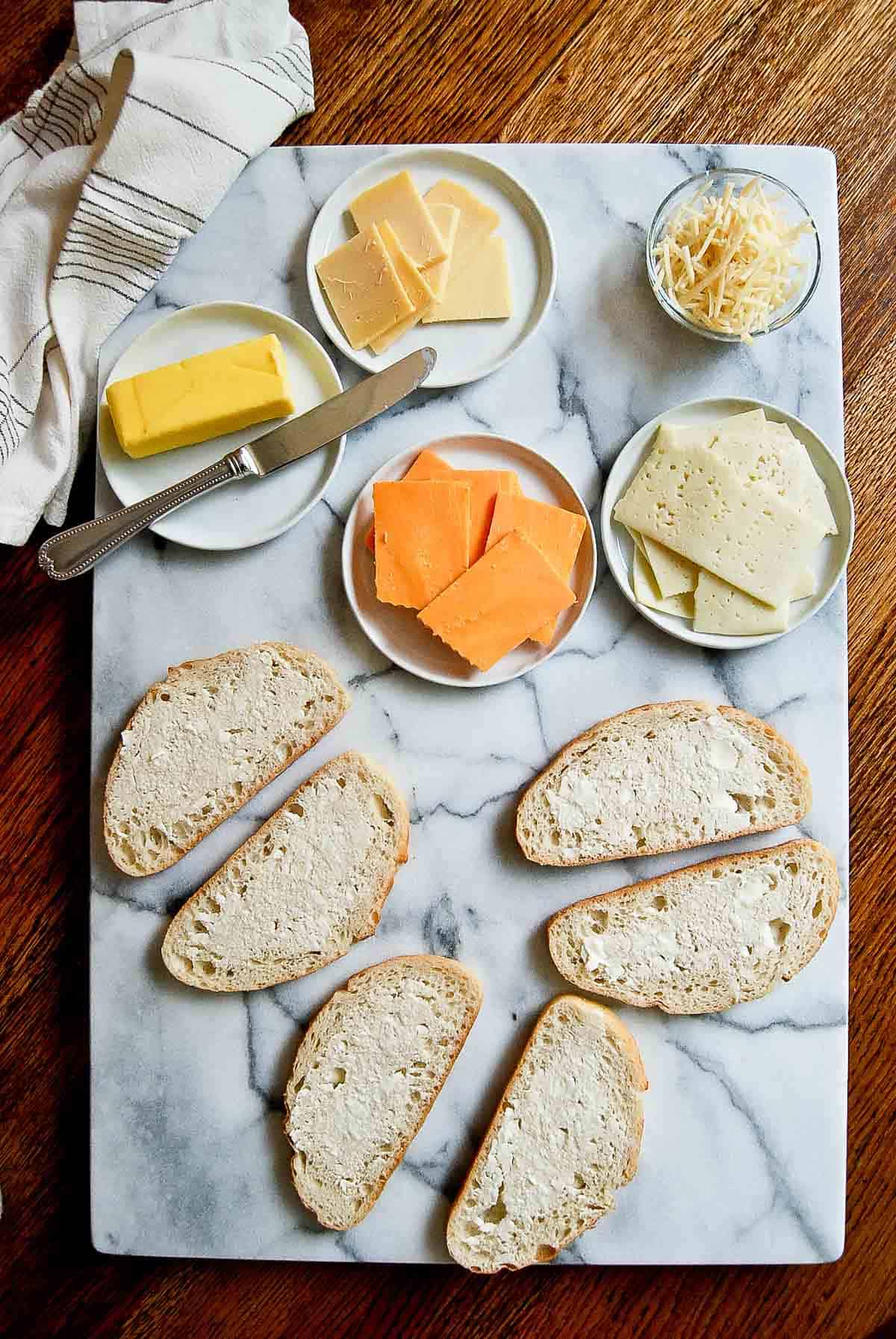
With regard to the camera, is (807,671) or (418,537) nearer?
(418,537)

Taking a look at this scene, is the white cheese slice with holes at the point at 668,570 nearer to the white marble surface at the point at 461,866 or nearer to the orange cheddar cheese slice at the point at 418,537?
the white marble surface at the point at 461,866

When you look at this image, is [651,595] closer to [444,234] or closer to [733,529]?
[733,529]

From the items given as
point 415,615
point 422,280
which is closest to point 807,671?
point 415,615

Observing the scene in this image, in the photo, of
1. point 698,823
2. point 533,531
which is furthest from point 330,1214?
A: point 533,531

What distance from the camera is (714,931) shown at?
5.75 feet

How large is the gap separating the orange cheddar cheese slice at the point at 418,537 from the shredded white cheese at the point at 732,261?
0.49 metres

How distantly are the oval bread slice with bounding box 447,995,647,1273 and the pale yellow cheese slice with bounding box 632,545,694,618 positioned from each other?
67 centimetres

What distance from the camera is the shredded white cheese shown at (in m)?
1.64

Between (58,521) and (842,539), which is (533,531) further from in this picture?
(58,521)

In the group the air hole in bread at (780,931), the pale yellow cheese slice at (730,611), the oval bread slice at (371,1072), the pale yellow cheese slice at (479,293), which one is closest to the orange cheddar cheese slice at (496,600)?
the pale yellow cheese slice at (730,611)

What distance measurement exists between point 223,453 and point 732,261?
886 millimetres

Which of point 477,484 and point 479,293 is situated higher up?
point 479,293

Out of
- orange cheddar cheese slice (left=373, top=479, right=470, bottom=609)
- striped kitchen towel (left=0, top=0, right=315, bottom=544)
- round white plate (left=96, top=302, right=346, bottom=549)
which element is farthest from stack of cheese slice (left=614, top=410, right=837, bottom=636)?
striped kitchen towel (left=0, top=0, right=315, bottom=544)

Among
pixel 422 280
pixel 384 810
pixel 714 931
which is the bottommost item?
pixel 384 810
